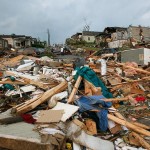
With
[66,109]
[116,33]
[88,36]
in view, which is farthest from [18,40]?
[66,109]

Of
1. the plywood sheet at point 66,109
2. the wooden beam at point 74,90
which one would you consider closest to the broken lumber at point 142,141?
the plywood sheet at point 66,109

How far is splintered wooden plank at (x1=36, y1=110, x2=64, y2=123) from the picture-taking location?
638 cm

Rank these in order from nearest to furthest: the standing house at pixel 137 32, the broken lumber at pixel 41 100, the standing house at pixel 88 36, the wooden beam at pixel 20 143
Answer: the wooden beam at pixel 20 143, the broken lumber at pixel 41 100, the standing house at pixel 137 32, the standing house at pixel 88 36

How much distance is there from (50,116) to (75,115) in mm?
626

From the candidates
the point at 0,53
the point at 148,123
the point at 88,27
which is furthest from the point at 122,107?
the point at 88,27

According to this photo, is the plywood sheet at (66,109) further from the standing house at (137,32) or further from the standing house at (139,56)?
the standing house at (137,32)

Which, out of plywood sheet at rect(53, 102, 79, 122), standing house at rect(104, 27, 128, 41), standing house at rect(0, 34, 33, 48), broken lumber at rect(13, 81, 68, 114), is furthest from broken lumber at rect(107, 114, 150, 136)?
standing house at rect(0, 34, 33, 48)

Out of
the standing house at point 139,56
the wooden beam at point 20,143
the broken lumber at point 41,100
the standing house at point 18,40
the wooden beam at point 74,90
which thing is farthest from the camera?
the standing house at point 18,40

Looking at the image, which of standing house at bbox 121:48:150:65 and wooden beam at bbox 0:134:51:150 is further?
standing house at bbox 121:48:150:65

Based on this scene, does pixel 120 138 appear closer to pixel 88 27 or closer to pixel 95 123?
pixel 95 123

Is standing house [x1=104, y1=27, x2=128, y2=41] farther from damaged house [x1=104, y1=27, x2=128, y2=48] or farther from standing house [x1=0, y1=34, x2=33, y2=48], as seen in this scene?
standing house [x1=0, y1=34, x2=33, y2=48]

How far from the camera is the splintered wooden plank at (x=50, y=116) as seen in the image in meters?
Answer: 6.38

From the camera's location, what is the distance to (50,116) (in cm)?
661

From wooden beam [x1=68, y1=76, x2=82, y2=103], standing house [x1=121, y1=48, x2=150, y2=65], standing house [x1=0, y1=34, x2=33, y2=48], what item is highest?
standing house [x1=0, y1=34, x2=33, y2=48]
